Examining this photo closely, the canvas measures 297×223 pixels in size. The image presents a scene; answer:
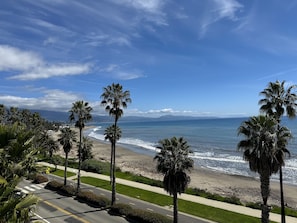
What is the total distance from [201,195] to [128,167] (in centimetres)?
3144

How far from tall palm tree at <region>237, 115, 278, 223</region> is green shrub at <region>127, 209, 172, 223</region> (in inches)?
384

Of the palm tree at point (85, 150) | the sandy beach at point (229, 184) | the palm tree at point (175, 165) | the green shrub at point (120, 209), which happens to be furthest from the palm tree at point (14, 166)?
the palm tree at point (85, 150)

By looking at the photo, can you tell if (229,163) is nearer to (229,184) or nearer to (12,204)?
(229,184)

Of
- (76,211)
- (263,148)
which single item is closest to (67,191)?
(76,211)

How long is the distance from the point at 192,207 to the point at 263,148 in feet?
51.1

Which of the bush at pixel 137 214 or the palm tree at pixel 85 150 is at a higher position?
the palm tree at pixel 85 150

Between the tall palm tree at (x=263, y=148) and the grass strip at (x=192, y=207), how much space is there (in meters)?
8.54

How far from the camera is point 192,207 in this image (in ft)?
111

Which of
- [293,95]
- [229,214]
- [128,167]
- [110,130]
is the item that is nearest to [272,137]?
[293,95]

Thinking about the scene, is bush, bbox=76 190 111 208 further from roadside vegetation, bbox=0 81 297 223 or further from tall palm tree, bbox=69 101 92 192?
tall palm tree, bbox=69 101 92 192

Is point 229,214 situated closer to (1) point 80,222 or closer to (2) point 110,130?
(1) point 80,222

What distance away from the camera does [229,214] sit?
31.1m

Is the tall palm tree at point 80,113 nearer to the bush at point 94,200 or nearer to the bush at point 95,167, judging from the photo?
the bush at point 94,200

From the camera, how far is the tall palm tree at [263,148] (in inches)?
832
